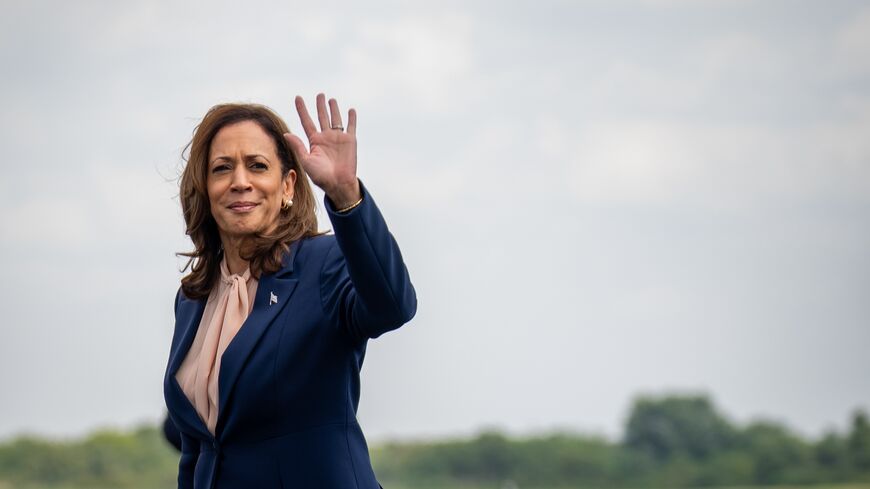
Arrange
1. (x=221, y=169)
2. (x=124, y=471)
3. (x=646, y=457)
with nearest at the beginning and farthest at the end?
(x=221, y=169) → (x=124, y=471) → (x=646, y=457)

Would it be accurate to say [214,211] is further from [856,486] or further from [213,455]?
[856,486]

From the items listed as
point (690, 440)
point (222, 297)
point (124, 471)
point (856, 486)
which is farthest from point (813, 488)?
point (222, 297)

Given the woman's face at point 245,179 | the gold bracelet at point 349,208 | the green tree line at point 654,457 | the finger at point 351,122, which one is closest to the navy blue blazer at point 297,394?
the gold bracelet at point 349,208

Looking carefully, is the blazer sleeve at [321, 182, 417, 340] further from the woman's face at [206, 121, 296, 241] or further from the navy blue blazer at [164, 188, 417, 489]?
the woman's face at [206, 121, 296, 241]

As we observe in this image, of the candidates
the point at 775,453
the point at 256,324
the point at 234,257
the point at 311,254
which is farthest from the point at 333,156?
the point at 775,453

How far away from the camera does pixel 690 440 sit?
28.1 metres

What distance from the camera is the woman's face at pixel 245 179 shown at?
4.33 metres

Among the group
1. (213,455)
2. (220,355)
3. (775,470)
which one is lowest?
(213,455)

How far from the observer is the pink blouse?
13.9ft

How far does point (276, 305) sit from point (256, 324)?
0.08 metres

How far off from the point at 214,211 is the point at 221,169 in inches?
5.7

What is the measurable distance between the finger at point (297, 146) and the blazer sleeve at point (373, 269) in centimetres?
17

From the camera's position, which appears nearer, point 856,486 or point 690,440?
point 856,486

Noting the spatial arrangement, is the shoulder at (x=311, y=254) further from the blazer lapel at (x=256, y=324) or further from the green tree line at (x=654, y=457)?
the green tree line at (x=654, y=457)
